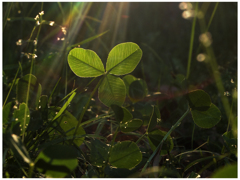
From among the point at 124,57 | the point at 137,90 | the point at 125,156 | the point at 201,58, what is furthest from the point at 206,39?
the point at 125,156

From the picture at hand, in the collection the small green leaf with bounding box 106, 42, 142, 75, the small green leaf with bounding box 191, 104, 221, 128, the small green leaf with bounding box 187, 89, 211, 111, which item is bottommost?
the small green leaf with bounding box 191, 104, 221, 128

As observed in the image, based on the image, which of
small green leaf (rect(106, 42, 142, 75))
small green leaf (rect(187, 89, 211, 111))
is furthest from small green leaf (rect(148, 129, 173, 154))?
small green leaf (rect(106, 42, 142, 75))

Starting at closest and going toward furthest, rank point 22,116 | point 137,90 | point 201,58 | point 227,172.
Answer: point 227,172 → point 22,116 → point 137,90 → point 201,58

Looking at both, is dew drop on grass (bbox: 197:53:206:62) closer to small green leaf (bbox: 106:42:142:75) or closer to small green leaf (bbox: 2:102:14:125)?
small green leaf (bbox: 106:42:142:75)

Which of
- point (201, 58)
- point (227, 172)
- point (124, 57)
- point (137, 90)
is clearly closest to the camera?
point (227, 172)

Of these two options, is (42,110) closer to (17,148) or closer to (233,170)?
(17,148)

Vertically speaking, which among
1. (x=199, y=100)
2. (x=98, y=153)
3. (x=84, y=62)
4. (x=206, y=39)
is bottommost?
(x=98, y=153)

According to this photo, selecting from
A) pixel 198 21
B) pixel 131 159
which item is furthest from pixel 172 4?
pixel 131 159

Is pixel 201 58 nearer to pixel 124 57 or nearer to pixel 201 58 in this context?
pixel 201 58
